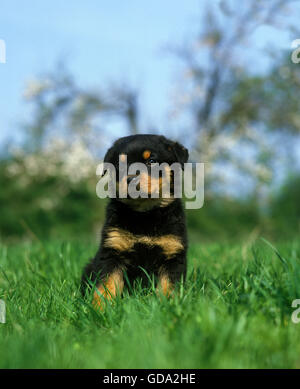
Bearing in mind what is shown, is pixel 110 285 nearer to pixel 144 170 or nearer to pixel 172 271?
pixel 172 271

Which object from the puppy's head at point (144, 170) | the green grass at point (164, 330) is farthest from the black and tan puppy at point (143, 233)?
the green grass at point (164, 330)

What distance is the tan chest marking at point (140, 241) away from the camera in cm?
298

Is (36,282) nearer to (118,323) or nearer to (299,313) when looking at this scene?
(118,323)

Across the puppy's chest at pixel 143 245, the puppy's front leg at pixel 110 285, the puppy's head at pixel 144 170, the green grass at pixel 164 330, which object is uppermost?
the puppy's head at pixel 144 170

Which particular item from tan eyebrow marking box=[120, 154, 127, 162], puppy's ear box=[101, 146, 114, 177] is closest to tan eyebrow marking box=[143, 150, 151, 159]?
tan eyebrow marking box=[120, 154, 127, 162]

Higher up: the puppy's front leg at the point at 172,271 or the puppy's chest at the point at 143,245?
the puppy's chest at the point at 143,245

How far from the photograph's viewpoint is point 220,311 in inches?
83.1

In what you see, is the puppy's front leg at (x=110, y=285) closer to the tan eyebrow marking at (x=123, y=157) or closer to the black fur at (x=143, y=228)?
the black fur at (x=143, y=228)

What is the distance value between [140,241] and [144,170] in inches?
19.5

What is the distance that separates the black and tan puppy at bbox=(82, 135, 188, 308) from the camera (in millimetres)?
2967

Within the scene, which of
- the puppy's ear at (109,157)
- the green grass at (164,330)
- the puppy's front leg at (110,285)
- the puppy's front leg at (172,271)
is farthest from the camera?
the puppy's ear at (109,157)

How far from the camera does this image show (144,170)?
296cm

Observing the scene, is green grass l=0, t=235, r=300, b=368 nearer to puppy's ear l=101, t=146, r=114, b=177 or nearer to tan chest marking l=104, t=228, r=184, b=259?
tan chest marking l=104, t=228, r=184, b=259
